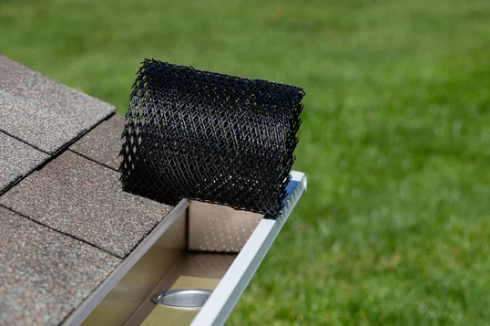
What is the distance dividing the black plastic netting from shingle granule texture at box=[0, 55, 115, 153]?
0.30m

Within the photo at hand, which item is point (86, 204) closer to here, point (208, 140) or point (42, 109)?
Result: point (208, 140)

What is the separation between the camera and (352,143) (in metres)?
5.85

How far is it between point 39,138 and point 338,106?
196 inches

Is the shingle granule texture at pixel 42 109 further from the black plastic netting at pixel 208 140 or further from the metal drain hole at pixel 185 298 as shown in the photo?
the metal drain hole at pixel 185 298

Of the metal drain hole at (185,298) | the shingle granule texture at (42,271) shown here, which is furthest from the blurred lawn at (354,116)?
the shingle granule texture at (42,271)

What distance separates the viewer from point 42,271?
4.74ft

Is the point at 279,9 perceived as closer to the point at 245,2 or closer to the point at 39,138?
the point at 245,2

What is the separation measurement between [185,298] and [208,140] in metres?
0.51

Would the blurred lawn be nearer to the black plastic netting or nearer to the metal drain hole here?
the metal drain hole

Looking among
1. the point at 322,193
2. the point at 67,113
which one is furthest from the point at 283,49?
the point at 67,113

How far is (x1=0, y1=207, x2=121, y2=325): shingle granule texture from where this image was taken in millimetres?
1330

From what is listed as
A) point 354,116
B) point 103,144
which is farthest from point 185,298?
point 354,116

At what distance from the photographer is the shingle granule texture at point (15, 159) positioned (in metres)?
1.76

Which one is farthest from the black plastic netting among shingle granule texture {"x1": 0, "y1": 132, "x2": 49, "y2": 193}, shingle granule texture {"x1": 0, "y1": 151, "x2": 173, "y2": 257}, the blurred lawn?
the blurred lawn
